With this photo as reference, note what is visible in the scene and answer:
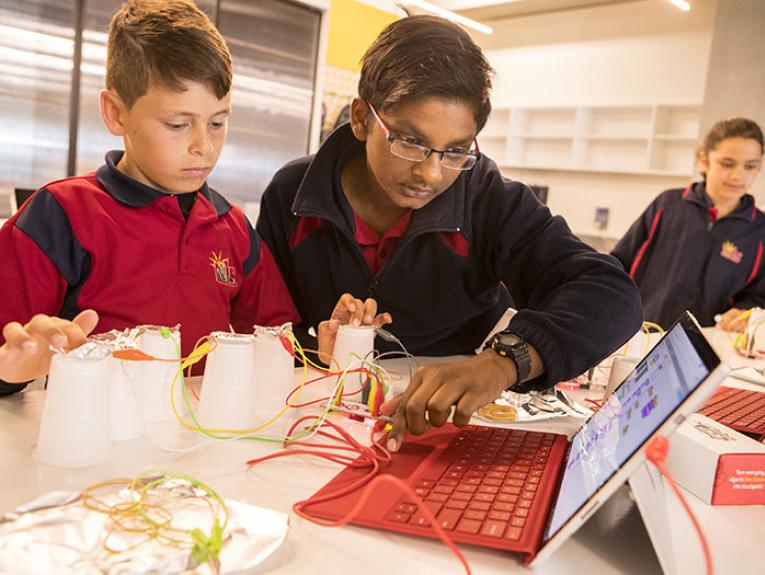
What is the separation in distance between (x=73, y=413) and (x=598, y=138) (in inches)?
243

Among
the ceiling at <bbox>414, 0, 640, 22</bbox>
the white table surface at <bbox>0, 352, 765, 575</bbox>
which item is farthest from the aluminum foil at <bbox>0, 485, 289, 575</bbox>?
the ceiling at <bbox>414, 0, 640, 22</bbox>

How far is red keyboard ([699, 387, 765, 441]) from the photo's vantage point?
1.21 m

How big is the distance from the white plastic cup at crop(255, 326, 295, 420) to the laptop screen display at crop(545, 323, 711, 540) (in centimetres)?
44

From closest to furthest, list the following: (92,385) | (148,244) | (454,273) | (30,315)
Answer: (92,385) → (30,315) → (148,244) → (454,273)

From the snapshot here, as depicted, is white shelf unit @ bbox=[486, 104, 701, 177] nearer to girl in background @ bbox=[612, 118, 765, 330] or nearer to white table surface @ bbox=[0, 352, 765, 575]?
girl in background @ bbox=[612, 118, 765, 330]

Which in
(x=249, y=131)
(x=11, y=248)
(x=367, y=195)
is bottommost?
(x=11, y=248)

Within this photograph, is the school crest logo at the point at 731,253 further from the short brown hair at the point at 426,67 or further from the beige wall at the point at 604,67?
the beige wall at the point at 604,67

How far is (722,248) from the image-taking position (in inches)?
114

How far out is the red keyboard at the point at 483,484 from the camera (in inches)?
27.9

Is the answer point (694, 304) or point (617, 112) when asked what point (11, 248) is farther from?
point (617, 112)

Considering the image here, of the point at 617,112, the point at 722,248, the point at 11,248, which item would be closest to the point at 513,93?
the point at 617,112

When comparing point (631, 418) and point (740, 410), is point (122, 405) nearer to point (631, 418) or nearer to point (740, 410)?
point (631, 418)

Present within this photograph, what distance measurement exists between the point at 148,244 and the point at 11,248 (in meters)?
0.23

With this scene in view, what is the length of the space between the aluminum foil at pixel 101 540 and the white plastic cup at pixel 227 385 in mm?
265
